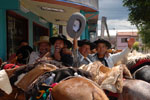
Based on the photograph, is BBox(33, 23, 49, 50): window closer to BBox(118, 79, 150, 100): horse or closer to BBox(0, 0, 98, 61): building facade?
BBox(0, 0, 98, 61): building facade

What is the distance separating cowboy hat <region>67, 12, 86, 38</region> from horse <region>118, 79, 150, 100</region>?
3.57 feet

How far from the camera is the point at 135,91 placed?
234cm

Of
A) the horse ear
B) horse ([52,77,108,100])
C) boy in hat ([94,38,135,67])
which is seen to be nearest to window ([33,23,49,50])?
boy in hat ([94,38,135,67])


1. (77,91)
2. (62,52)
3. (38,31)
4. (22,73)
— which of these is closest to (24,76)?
(22,73)

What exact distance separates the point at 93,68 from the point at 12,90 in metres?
1.28

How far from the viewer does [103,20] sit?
19.2ft

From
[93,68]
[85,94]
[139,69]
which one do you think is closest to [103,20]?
[139,69]

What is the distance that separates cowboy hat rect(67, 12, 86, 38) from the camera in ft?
9.36

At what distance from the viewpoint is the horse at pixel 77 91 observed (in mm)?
1839

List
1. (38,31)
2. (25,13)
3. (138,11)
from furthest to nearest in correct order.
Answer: (138,11) → (38,31) → (25,13)

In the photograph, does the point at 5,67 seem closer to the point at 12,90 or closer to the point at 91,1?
the point at 12,90

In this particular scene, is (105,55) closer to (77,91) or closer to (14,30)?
(77,91)

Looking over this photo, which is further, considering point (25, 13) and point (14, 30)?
point (25, 13)

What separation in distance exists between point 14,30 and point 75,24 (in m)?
3.98
